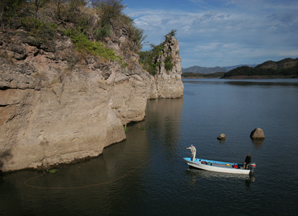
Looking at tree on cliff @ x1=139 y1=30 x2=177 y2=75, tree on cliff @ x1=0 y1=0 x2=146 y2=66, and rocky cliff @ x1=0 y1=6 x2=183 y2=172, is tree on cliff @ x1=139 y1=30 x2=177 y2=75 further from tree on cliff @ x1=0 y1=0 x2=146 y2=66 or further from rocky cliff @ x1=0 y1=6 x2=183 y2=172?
rocky cliff @ x1=0 y1=6 x2=183 y2=172

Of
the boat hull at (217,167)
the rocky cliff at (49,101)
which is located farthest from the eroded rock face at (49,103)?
the boat hull at (217,167)

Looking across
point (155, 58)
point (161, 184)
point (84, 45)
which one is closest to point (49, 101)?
point (84, 45)

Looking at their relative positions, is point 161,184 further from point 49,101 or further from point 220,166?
point 49,101

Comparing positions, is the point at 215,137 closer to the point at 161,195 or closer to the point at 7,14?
the point at 161,195

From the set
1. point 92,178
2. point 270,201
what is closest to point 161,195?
point 92,178

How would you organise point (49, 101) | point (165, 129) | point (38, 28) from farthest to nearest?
point (165, 129) → point (38, 28) → point (49, 101)

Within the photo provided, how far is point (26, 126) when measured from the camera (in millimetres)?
18016

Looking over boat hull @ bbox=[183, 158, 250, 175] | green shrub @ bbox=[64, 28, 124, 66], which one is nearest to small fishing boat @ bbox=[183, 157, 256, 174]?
boat hull @ bbox=[183, 158, 250, 175]

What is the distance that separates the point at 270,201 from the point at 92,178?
1376 cm

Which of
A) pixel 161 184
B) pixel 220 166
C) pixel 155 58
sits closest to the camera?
pixel 161 184

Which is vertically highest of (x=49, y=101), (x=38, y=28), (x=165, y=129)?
(x=38, y=28)

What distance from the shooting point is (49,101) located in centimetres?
1888

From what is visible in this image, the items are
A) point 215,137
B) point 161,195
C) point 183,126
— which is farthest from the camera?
point 183,126

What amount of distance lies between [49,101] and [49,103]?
178 millimetres
